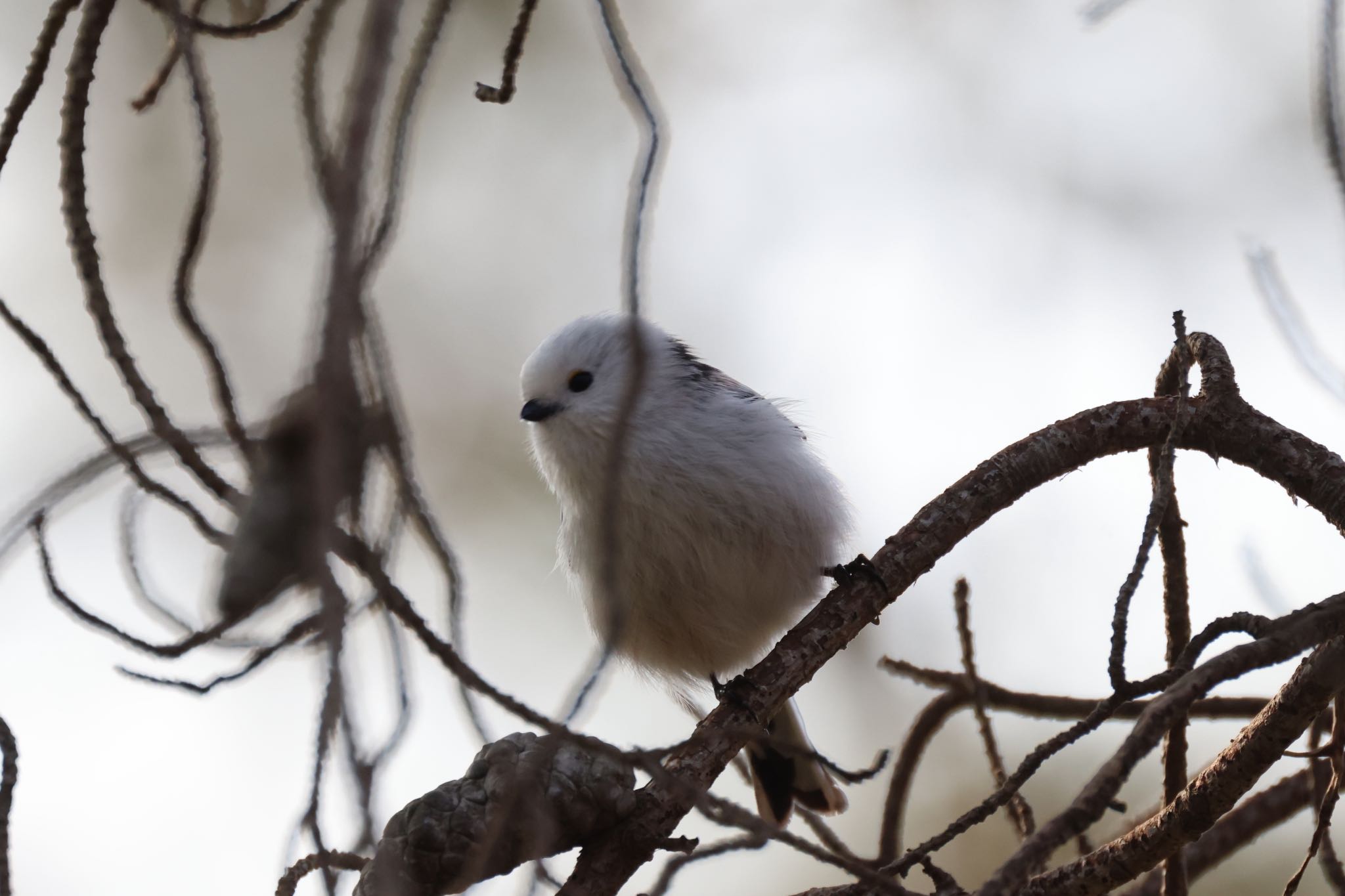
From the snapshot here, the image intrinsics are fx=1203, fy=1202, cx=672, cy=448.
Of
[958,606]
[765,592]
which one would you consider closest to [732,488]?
[765,592]

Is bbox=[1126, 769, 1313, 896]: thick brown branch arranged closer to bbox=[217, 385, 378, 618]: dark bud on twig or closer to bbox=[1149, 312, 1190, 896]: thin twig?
bbox=[1149, 312, 1190, 896]: thin twig

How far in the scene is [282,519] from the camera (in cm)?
115

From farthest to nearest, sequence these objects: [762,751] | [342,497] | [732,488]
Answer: [762,751], [732,488], [342,497]

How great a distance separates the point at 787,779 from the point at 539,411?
4.60 ft

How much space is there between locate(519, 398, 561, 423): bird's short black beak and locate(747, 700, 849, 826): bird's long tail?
113 centimetres

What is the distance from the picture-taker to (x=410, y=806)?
1.88 meters

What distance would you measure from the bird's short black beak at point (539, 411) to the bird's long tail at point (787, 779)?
3.72 feet

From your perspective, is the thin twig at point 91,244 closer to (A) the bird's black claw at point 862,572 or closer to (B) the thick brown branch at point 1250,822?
(A) the bird's black claw at point 862,572

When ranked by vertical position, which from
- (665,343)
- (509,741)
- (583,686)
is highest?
(665,343)

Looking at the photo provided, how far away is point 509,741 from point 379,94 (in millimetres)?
1274

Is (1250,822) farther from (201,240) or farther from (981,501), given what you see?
(201,240)

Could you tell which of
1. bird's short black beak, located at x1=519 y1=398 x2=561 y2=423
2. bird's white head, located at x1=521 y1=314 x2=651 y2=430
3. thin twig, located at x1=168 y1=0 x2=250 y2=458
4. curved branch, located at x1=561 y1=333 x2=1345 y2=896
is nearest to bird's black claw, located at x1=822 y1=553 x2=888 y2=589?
curved branch, located at x1=561 y1=333 x2=1345 y2=896

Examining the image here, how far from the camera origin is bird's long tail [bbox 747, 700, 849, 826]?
147 inches

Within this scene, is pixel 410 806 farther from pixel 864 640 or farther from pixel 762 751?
pixel 864 640
